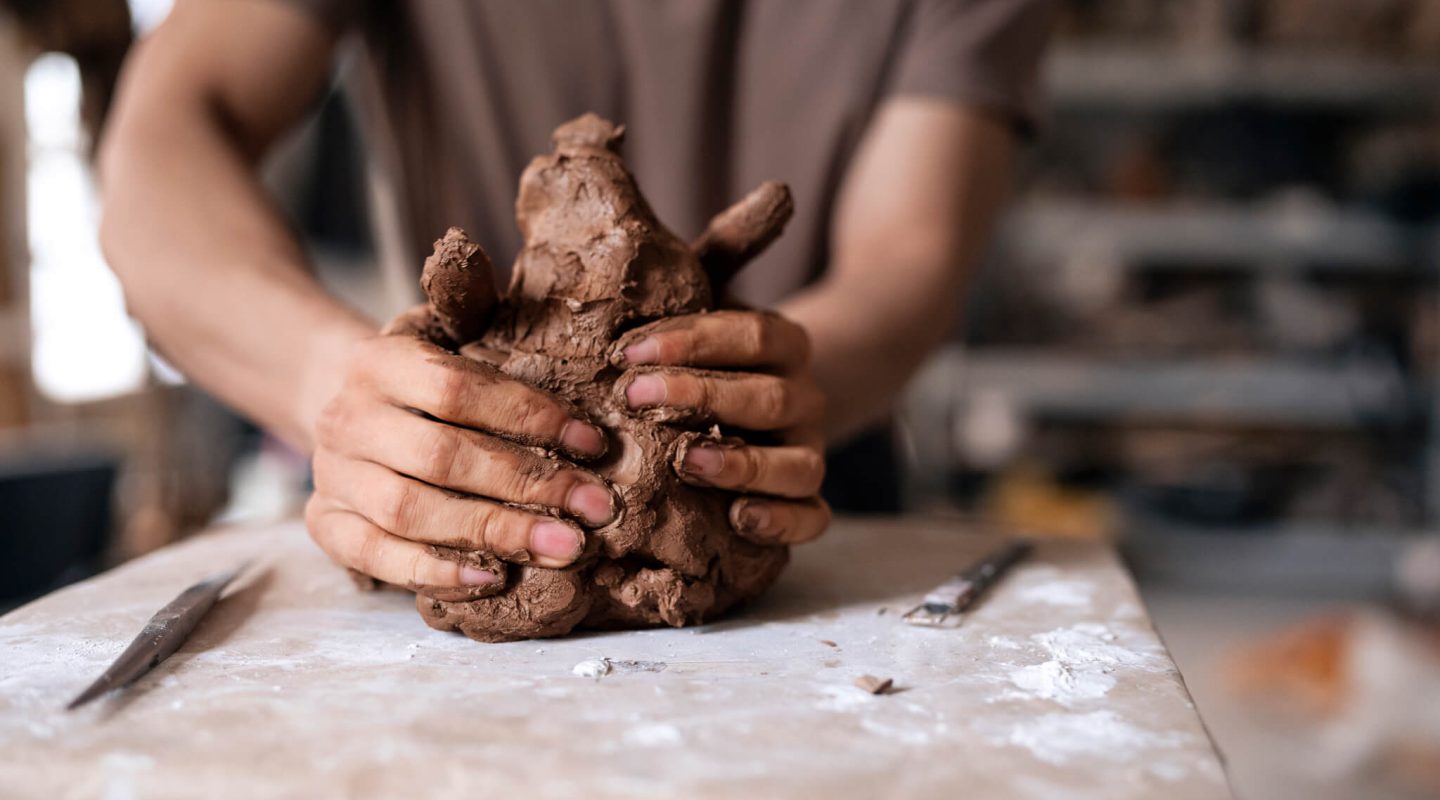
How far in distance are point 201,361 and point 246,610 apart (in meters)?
0.51

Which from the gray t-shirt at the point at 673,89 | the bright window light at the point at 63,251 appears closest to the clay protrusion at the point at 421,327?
the gray t-shirt at the point at 673,89

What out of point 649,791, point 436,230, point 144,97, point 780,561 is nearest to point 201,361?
point 144,97

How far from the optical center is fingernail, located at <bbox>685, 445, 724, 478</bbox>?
1.11 m

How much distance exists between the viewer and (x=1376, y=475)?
14.5 ft

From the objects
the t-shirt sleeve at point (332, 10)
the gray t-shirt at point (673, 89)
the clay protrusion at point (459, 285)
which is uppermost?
the t-shirt sleeve at point (332, 10)

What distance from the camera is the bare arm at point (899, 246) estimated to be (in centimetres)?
162

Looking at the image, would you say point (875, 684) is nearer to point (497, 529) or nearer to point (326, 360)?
point (497, 529)

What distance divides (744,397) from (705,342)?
0.07 meters

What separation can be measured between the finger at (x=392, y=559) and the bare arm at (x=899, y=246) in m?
0.67

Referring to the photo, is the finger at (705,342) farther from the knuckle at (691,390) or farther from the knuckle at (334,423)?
the knuckle at (334,423)

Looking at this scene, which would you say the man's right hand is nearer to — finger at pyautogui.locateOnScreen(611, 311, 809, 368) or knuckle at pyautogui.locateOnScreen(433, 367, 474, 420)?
knuckle at pyautogui.locateOnScreen(433, 367, 474, 420)

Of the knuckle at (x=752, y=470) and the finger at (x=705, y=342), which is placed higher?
the finger at (x=705, y=342)

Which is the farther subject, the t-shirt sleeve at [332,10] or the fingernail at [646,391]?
the t-shirt sleeve at [332,10]

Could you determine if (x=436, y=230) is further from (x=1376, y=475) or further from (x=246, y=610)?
(x=1376, y=475)
